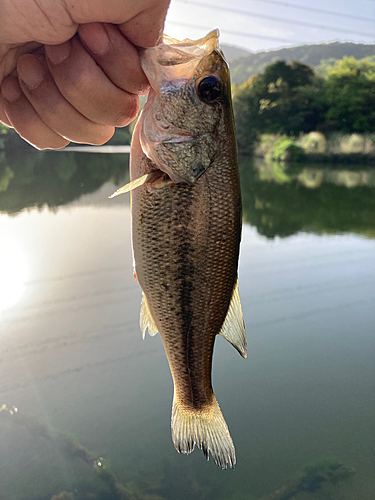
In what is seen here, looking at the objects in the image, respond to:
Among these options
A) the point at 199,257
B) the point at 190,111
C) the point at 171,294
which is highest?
the point at 190,111

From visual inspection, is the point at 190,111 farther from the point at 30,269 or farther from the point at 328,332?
the point at 30,269

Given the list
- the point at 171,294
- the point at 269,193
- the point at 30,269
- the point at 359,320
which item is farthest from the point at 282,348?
the point at 269,193

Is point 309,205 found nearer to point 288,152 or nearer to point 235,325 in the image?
point 235,325

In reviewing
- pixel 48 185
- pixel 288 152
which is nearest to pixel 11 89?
pixel 48 185

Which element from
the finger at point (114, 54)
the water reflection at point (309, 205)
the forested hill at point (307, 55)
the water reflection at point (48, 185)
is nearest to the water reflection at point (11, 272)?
the water reflection at point (48, 185)

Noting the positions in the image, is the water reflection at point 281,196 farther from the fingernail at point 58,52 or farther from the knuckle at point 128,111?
the fingernail at point 58,52

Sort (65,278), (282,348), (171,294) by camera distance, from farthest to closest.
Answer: (65,278) < (282,348) < (171,294)

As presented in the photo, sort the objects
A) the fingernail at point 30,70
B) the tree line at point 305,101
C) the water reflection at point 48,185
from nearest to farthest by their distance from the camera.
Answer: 1. the fingernail at point 30,70
2. the water reflection at point 48,185
3. the tree line at point 305,101
